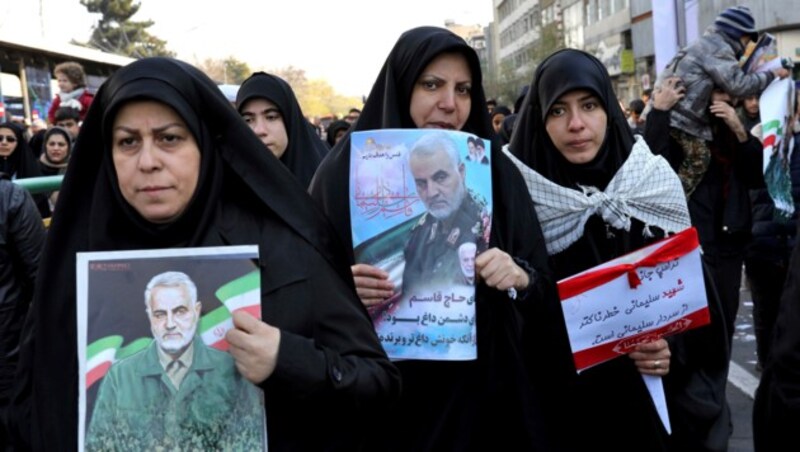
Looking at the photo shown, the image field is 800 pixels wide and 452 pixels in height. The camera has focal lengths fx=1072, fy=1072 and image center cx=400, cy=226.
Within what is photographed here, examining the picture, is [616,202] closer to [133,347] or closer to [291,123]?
[133,347]

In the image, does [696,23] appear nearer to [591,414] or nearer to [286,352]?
[591,414]

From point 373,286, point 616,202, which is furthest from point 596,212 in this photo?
point 373,286

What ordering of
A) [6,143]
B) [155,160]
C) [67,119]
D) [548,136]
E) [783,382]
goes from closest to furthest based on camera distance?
[155,160], [783,382], [548,136], [6,143], [67,119]

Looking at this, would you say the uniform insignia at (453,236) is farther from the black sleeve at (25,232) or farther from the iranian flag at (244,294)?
the black sleeve at (25,232)

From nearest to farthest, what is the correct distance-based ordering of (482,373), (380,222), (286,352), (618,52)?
(286,352) < (380,222) < (482,373) < (618,52)

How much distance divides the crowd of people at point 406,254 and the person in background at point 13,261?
0.03 feet

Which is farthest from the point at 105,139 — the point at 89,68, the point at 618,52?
the point at 618,52

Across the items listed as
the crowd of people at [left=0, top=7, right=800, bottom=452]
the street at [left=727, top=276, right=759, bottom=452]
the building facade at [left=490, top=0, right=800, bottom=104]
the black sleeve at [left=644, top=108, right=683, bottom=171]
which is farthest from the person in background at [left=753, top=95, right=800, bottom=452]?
the building facade at [left=490, top=0, right=800, bottom=104]

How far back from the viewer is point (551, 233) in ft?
11.7

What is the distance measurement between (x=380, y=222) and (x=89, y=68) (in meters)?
25.2

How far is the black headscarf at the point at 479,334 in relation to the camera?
10.6 ft

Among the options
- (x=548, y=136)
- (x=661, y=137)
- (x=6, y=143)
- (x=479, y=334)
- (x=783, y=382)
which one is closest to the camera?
(x=783, y=382)

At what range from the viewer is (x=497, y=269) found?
300 centimetres

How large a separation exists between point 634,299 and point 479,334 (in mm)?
522
